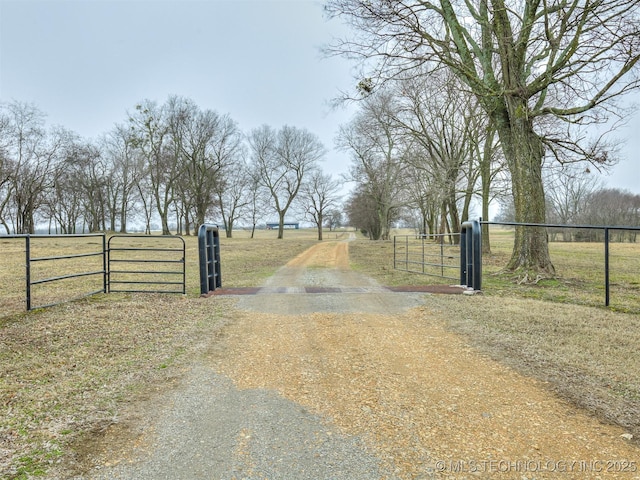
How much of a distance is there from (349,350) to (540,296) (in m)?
4.92

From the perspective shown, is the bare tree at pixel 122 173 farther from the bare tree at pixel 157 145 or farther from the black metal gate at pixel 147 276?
the black metal gate at pixel 147 276

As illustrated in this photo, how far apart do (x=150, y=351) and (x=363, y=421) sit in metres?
2.66

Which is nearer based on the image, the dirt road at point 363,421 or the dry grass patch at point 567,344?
the dirt road at point 363,421

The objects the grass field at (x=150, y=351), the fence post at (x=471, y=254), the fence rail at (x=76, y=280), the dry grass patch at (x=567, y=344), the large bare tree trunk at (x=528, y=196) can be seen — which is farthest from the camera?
the large bare tree trunk at (x=528, y=196)

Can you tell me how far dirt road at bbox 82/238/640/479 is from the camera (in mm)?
2146

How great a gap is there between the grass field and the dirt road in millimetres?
318

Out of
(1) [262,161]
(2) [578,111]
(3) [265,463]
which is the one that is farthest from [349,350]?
(1) [262,161]

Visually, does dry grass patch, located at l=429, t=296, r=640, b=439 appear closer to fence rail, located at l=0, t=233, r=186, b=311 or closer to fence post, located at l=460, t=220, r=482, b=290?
fence post, located at l=460, t=220, r=482, b=290

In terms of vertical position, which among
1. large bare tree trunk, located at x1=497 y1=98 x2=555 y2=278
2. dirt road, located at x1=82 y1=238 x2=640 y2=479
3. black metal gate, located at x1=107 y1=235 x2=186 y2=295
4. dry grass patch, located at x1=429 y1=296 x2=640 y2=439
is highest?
large bare tree trunk, located at x1=497 y1=98 x2=555 y2=278

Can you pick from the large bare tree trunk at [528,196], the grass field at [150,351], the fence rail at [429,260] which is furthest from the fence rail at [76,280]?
the large bare tree trunk at [528,196]

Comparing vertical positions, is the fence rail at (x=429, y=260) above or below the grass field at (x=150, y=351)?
above

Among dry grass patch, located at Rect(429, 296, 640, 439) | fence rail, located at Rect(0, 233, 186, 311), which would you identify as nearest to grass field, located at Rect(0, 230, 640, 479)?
dry grass patch, located at Rect(429, 296, 640, 439)

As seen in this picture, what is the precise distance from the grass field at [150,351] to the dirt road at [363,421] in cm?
32

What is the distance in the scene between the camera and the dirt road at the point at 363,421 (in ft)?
7.04
